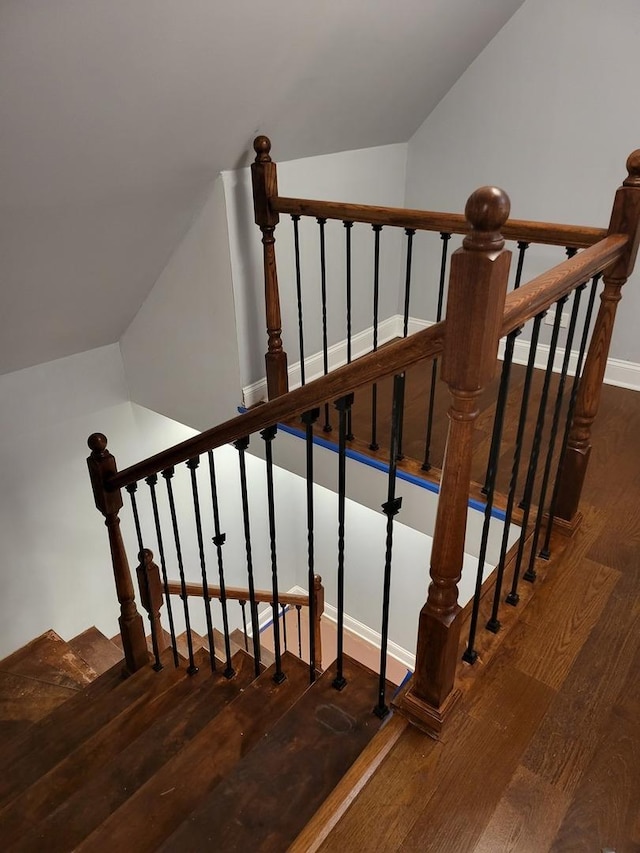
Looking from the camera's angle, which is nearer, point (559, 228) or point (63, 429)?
point (559, 228)

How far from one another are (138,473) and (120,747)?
92 cm

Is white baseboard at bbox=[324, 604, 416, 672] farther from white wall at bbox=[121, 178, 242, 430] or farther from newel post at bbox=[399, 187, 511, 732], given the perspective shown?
newel post at bbox=[399, 187, 511, 732]

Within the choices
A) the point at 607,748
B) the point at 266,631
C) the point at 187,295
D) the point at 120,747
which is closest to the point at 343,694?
the point at 607,748

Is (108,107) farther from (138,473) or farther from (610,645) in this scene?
(610,645)

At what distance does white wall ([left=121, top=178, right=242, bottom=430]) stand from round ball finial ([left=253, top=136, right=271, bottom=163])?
0.26m

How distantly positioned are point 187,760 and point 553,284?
1552 millimetres

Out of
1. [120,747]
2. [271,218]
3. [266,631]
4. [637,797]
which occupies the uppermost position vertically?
[271,218]

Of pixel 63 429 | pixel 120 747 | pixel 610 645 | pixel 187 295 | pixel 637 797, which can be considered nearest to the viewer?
pixel 637 797

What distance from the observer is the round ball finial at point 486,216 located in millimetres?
955

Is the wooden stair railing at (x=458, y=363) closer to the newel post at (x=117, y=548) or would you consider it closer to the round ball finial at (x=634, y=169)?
the round ball finial at (x=634, y=169)

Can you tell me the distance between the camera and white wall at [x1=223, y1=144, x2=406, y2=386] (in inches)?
112

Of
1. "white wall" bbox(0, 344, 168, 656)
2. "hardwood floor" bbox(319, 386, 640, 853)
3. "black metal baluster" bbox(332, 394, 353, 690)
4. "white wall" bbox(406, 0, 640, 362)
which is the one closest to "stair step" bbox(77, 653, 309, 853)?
A: "black metal baluster" bbox(332, 394, 353, 690)

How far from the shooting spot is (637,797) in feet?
4.23

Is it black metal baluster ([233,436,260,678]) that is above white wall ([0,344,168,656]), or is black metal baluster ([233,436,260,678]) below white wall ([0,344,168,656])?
Answer: above
